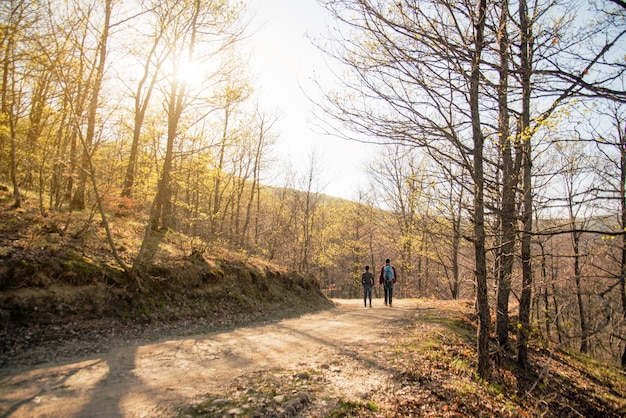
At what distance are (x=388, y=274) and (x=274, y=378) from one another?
413 inches

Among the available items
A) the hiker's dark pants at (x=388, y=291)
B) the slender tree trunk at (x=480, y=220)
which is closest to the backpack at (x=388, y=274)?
the hiker's dark pants at (x=388, y=291)

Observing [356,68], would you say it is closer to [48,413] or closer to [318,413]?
[318,413]

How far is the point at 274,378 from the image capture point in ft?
17.1

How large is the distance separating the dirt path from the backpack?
6.37 meters

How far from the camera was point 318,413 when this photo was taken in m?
4.21

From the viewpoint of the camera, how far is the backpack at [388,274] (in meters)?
14.8

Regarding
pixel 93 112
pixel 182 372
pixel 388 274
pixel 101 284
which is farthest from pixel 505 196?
pixel 93 112

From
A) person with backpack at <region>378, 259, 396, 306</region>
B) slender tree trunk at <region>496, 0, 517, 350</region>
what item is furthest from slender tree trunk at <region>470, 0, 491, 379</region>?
person with backpack at <region>378, 259, 396, 306</region>

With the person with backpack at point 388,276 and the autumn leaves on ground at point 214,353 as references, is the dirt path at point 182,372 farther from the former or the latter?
the person with backpack at point 388,276

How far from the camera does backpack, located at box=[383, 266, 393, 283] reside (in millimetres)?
14758

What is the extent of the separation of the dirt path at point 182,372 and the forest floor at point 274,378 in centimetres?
2

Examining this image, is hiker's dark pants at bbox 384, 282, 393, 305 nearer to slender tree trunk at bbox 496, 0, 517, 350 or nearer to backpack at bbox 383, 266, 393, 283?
backpack at bbox 383, 266, 393, 283

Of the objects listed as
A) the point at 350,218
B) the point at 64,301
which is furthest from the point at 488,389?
the point at 350,218

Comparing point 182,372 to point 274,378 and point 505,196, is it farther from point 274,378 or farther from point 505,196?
point 505,196
